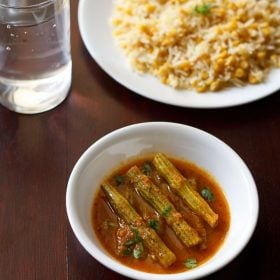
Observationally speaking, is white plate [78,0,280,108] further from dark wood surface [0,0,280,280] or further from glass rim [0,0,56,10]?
glass rim [0,0,56,10]

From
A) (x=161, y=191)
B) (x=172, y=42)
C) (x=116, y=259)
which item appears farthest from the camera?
(x=172, y=42)

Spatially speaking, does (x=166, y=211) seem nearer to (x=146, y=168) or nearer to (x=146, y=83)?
(x=146, y=168)

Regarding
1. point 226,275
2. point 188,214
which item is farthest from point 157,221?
point 226,275

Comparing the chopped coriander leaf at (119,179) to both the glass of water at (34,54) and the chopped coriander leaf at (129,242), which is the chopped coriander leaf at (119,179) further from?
the glass of water at (34,54)

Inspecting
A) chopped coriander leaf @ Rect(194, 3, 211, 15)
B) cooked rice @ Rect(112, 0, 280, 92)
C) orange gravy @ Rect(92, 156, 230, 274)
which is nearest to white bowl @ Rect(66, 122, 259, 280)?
orange gravy @ Rect(92, 156, 230, 274)

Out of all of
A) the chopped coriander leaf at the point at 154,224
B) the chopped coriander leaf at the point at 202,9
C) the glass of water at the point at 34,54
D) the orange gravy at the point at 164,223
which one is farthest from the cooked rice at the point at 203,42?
the chopped coriander leaf at the point at 154,224

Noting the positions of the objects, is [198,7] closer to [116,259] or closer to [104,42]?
[104,42]
